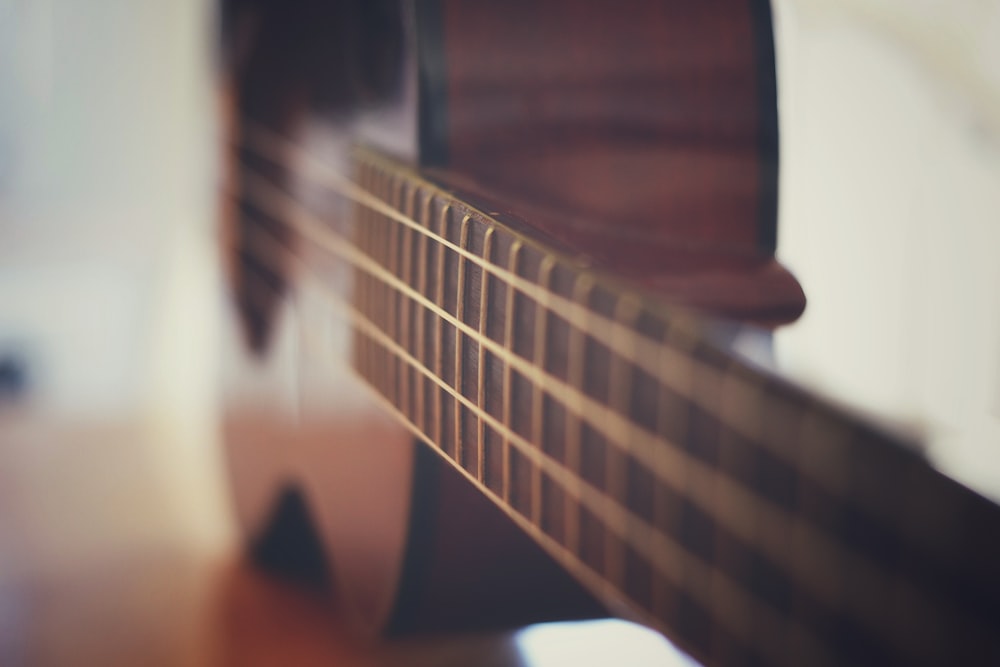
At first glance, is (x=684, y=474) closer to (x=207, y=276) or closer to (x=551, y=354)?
(x=551, y=354)

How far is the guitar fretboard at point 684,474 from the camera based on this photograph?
0.22 m

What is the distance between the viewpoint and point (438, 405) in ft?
1.42

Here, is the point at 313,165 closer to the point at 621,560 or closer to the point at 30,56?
the point at 621,560

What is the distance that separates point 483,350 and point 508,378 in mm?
25

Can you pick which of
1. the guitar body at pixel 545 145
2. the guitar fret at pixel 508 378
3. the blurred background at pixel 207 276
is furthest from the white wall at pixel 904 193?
the guitar fret at pixel 508 378

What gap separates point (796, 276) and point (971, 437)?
367 mm

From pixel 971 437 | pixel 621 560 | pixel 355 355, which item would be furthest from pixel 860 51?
pixel 621 560

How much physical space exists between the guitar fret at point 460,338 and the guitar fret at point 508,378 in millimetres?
41

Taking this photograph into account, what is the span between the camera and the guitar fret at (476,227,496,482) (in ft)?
1.25

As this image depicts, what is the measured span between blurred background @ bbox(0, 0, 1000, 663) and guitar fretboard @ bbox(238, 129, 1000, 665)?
12cm

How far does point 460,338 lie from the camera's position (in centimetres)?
41

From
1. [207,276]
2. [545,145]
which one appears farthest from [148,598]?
[207,276]

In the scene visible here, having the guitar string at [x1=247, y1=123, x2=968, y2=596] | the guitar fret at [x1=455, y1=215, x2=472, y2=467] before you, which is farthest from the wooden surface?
the guitar string at [x1=247, y1=123, x2=968, y2=596]

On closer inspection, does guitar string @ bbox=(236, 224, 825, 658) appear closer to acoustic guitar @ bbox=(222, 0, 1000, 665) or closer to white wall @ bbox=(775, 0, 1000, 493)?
acoustic guitar @ bbox=(222, 0, 1000, 665)
